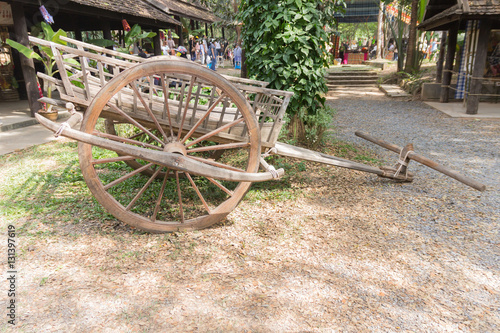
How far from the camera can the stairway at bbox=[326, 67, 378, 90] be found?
15.6m

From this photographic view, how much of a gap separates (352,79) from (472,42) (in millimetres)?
6039

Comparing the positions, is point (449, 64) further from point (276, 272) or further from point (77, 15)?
point (77, 15)

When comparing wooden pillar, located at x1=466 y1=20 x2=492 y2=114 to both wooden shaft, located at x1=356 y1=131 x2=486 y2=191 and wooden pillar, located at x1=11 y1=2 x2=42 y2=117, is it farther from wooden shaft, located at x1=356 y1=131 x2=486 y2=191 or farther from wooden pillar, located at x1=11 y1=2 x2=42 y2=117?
wooden pillar, located at x1=11 y1=2 x2=42 y2=117

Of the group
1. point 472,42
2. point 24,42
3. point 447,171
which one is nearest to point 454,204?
point 447,171

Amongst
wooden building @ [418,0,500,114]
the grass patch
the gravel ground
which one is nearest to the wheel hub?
the grass patch

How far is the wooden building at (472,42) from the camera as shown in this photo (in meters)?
8.06

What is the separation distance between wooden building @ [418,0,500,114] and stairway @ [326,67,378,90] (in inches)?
167

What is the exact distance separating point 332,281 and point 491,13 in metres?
8.23

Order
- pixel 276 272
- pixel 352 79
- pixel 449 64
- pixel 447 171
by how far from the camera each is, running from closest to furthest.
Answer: pixel 276 272 < pixel 447 171 < pixel 449 64 < pixel 352 79

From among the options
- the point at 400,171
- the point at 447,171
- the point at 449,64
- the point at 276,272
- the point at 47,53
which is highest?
the point at 47,53

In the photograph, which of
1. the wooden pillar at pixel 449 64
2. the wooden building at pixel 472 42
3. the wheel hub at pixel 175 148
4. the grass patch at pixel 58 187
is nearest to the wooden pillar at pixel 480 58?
the wooden building at pixel 472 42

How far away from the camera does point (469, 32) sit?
10.4 meters

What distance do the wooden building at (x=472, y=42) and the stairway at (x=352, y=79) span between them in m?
4.24

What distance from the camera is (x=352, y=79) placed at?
16.0 m
